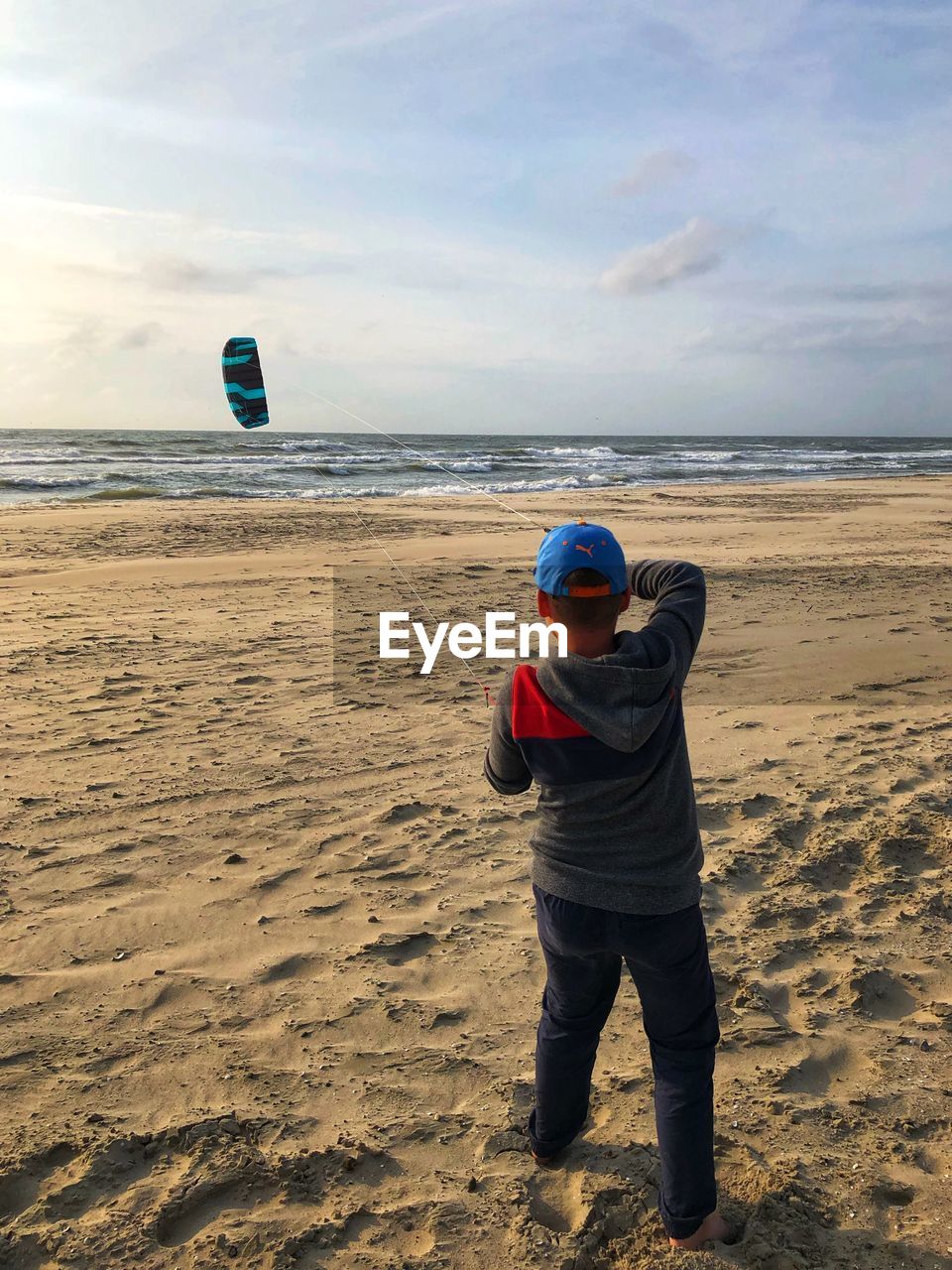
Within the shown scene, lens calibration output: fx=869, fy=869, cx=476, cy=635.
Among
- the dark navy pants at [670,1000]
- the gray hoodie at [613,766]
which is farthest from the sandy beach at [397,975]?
the gray hoodie at [613,766]

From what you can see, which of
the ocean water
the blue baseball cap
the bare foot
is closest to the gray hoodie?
the blue baseball cap

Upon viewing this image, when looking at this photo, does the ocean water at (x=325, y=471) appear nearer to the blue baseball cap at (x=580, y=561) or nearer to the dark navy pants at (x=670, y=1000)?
the blue baseball cap at (x=580, y=561)

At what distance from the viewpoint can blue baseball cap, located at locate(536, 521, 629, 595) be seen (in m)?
1.88

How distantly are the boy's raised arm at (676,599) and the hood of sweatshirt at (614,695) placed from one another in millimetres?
119

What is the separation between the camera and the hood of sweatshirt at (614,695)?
1.83m

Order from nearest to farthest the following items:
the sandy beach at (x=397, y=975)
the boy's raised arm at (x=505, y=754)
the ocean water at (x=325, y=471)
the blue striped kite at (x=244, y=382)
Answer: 1. the boy's raised arm at (x=505, y=754)
2. the sandy beach at (x=397, y=975)
3. the blue striped kite at (x=244, y=382)
4. the ocean water at (x=325, y=471)

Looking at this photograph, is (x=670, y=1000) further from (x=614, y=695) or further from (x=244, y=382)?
(x=244, y=382)

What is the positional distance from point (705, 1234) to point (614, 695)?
50.3 inches

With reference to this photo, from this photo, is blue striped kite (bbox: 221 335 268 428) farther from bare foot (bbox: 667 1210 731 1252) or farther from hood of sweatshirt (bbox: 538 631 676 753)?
bare foot (bbox: 667 1210 731 1252)

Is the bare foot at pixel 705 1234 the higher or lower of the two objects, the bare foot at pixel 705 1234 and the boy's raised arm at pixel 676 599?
the lower

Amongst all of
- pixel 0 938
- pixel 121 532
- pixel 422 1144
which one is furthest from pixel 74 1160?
pixel 121 532

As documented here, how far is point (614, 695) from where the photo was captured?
72.2 inches

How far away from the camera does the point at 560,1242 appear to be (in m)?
2.02

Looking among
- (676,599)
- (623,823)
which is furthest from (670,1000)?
(676,599)
